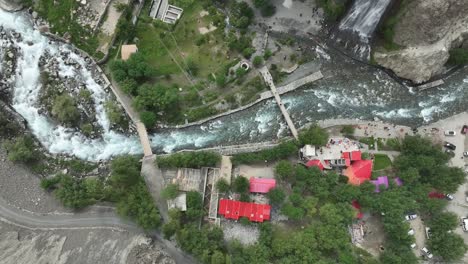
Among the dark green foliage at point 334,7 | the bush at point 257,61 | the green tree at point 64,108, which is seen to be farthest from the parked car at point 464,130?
the green tree at point 64,108

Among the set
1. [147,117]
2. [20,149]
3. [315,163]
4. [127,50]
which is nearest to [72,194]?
[20,149]

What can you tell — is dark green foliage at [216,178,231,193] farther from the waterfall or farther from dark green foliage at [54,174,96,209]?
the waterfall

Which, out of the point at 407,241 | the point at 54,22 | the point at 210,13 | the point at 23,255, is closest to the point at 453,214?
the point at 407,241

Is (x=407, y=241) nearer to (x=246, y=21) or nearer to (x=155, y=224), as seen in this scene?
(x=155, y=224)

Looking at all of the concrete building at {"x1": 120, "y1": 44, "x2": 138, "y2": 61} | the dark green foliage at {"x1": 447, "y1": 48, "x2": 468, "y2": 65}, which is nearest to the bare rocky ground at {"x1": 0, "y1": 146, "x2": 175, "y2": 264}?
the concrete building at {"x1": 120, "y1": 44, "x2": 138, "y2": 61}

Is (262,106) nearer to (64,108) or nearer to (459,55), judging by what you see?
(64,108)
